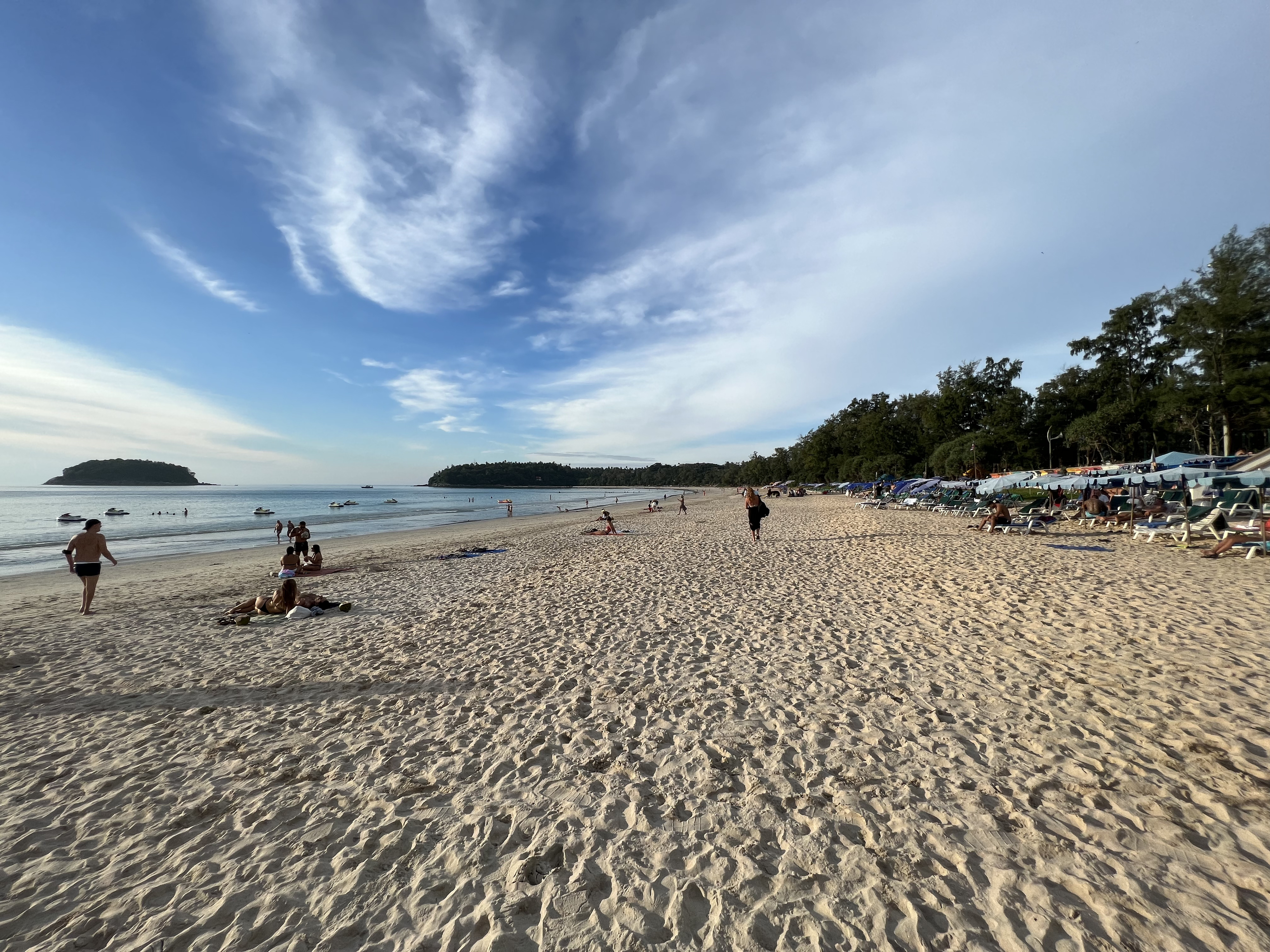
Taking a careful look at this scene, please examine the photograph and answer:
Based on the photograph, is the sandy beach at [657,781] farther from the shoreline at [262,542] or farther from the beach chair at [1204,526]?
the shoreline at [262,542]

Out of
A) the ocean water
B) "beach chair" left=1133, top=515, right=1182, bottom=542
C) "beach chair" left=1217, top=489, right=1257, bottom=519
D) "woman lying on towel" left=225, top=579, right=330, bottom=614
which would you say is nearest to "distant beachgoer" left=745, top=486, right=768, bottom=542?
"beach chair" left=1133, top=515, right=1182, bottom=542

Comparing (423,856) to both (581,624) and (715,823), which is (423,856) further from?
(581,624)

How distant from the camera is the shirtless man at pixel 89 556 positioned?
931cm

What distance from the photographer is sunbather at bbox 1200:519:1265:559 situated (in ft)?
36.9

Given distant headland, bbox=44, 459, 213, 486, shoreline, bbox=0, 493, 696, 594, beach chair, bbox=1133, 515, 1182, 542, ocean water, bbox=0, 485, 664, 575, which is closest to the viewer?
beach chair, bbox=1133, 515, 1182, 542

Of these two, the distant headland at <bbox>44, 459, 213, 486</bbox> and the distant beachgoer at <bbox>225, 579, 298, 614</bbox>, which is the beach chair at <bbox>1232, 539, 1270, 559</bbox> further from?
the distant headland at <bbox>44, 459, 213, 486</bbox>

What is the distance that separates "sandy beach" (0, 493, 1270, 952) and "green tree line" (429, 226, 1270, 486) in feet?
121

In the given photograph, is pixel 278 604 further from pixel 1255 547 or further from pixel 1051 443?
pixel 1051 443

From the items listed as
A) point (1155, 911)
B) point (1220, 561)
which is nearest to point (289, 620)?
point (1155, 911)

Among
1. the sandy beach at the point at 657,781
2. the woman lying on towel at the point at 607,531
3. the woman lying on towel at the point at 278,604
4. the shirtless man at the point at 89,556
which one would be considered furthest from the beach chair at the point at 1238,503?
the shirtless man at the point at 89,556

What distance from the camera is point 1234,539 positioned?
11672 millimetres

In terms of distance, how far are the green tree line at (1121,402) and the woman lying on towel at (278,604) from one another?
148 ft

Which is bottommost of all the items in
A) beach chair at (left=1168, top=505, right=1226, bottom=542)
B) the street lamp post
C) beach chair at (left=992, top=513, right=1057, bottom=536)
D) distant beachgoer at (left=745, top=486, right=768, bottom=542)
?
beach chair at (left=992, top=513, right=1057, bottom=536)

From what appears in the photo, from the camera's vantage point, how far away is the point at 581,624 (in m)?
7.82
